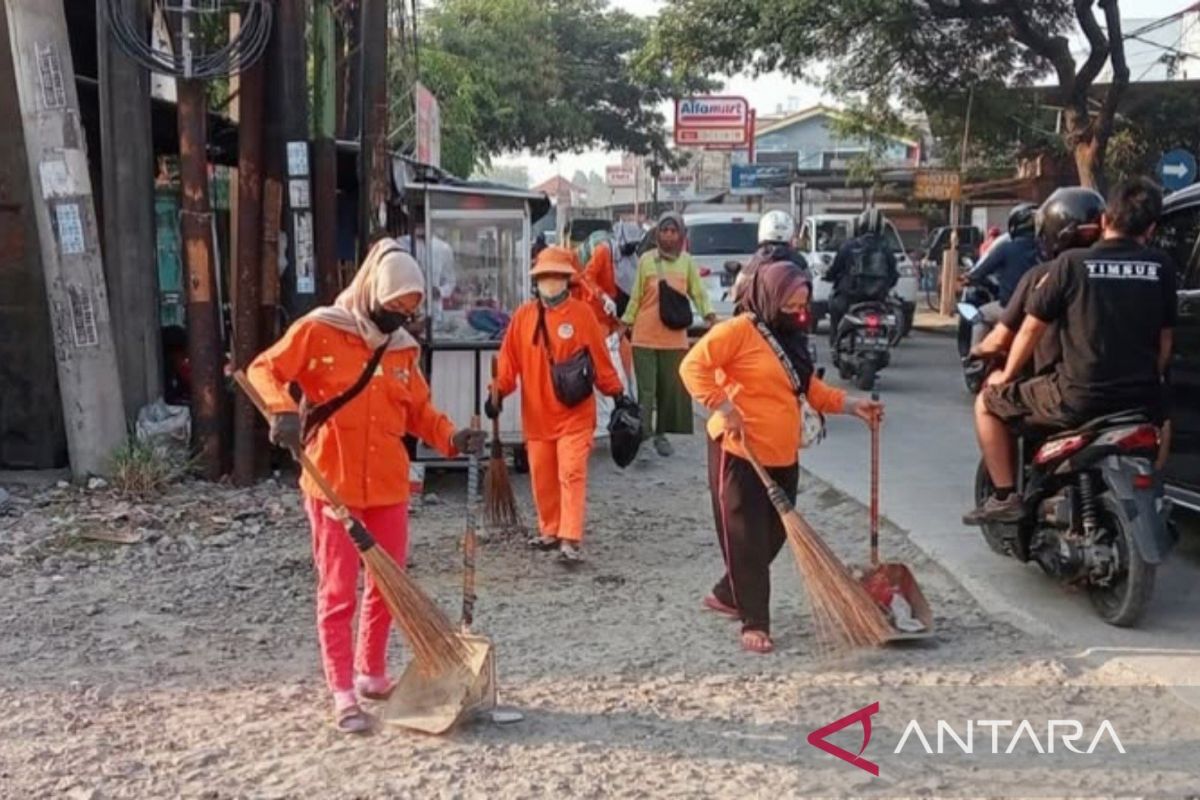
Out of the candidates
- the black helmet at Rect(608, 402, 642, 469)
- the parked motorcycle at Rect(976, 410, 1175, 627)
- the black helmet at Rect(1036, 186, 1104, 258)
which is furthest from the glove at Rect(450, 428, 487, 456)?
the black helmet at Rect(1036, 186, 1104, 258)

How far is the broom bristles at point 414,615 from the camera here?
404 centimetres

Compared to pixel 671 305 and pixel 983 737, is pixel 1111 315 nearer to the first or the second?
pixel 983 737

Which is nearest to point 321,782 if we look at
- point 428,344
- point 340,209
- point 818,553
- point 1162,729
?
point 818,553

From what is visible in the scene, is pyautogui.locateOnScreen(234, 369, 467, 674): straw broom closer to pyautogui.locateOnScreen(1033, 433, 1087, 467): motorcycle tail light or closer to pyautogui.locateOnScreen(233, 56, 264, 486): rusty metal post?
pyautogui.locateOnScreen(1033, 433, 1087, 467): motorcycle tail light

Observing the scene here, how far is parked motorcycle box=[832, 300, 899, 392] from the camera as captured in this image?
40.1 feet

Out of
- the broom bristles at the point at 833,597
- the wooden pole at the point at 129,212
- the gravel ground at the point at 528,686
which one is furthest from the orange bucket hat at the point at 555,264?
the wooden pole at the point at 129,212

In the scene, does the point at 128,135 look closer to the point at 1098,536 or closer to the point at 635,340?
the point at 635,340

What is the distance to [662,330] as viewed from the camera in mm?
8758

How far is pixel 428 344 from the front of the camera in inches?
313

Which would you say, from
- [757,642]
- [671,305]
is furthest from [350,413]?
[671,305]

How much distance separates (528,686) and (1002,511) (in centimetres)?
221

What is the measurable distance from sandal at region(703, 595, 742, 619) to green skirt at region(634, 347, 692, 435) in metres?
3.34

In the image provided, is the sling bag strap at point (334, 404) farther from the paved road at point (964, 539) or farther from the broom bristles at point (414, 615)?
the paved road at point (964, 539)

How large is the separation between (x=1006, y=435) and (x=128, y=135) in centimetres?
539
